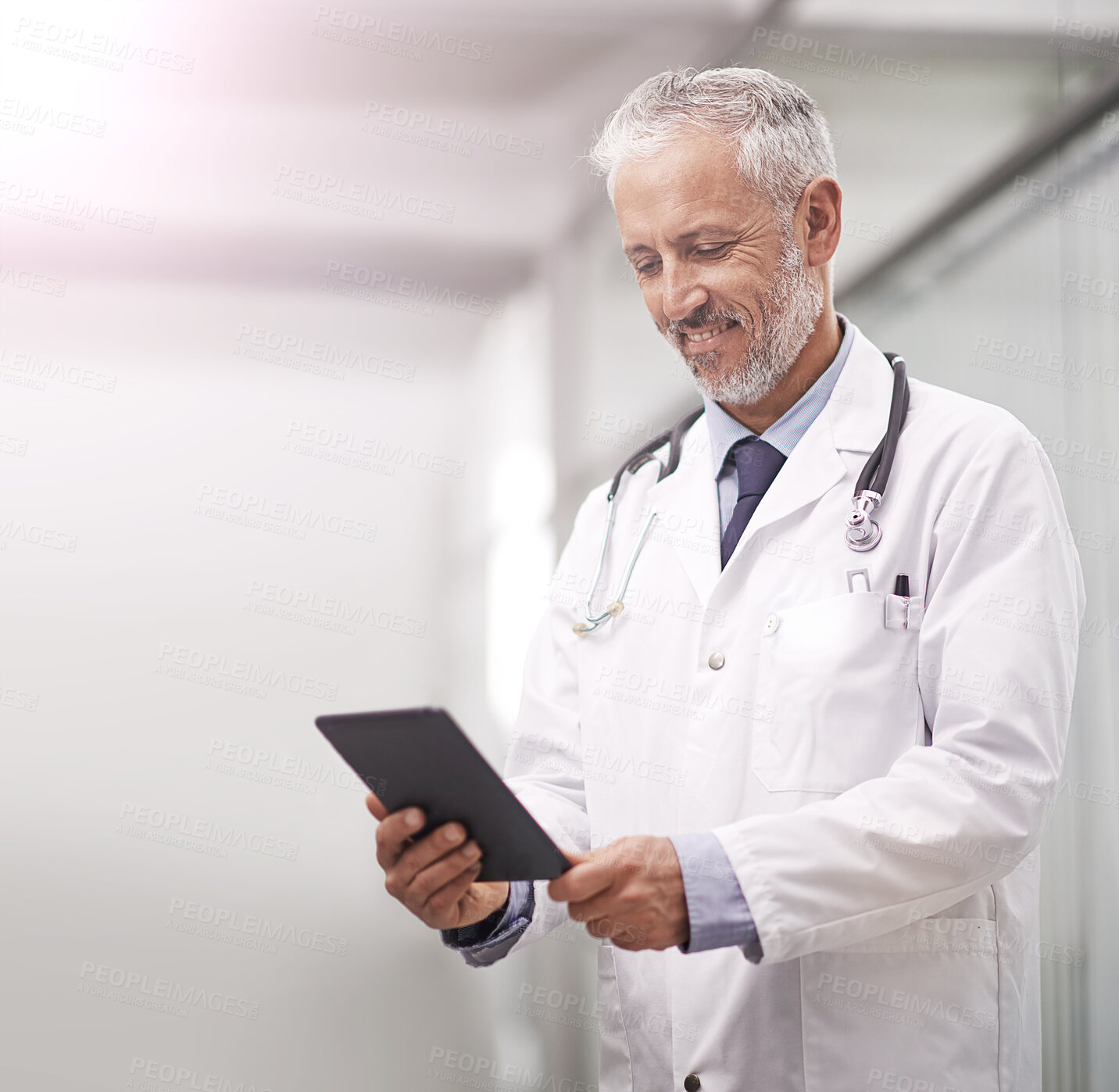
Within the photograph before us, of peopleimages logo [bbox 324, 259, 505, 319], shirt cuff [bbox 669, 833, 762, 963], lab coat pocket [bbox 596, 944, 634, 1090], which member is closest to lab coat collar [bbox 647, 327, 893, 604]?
shirt cuff [bbox 669, 833, 762, 963]

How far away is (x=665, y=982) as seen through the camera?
1.21 metres

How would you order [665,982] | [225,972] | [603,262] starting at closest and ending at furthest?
[665,982] < [225,972] < [603,262]

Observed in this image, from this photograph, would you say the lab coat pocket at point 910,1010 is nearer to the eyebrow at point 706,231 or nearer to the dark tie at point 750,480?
the dark tie at point 750,480

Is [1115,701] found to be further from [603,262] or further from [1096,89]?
[603,262]

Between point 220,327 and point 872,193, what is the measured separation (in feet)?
4.56

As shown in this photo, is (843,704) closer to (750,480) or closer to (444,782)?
Answer: (750,480)

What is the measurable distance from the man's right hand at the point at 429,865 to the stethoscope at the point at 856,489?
0.42 metres

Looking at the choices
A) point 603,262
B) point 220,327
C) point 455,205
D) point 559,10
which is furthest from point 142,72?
point 603,262

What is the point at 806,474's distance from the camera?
4.08 feet

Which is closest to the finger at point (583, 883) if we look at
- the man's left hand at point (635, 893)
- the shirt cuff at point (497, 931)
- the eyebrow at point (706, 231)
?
the man's left hand at point (635, 893)

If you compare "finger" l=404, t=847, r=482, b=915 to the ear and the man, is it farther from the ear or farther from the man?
the ear

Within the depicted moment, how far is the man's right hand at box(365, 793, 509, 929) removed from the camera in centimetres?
98

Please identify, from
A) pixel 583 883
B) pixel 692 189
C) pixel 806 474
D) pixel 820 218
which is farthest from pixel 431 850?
pixel 820 218

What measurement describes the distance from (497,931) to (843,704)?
1.61ft
